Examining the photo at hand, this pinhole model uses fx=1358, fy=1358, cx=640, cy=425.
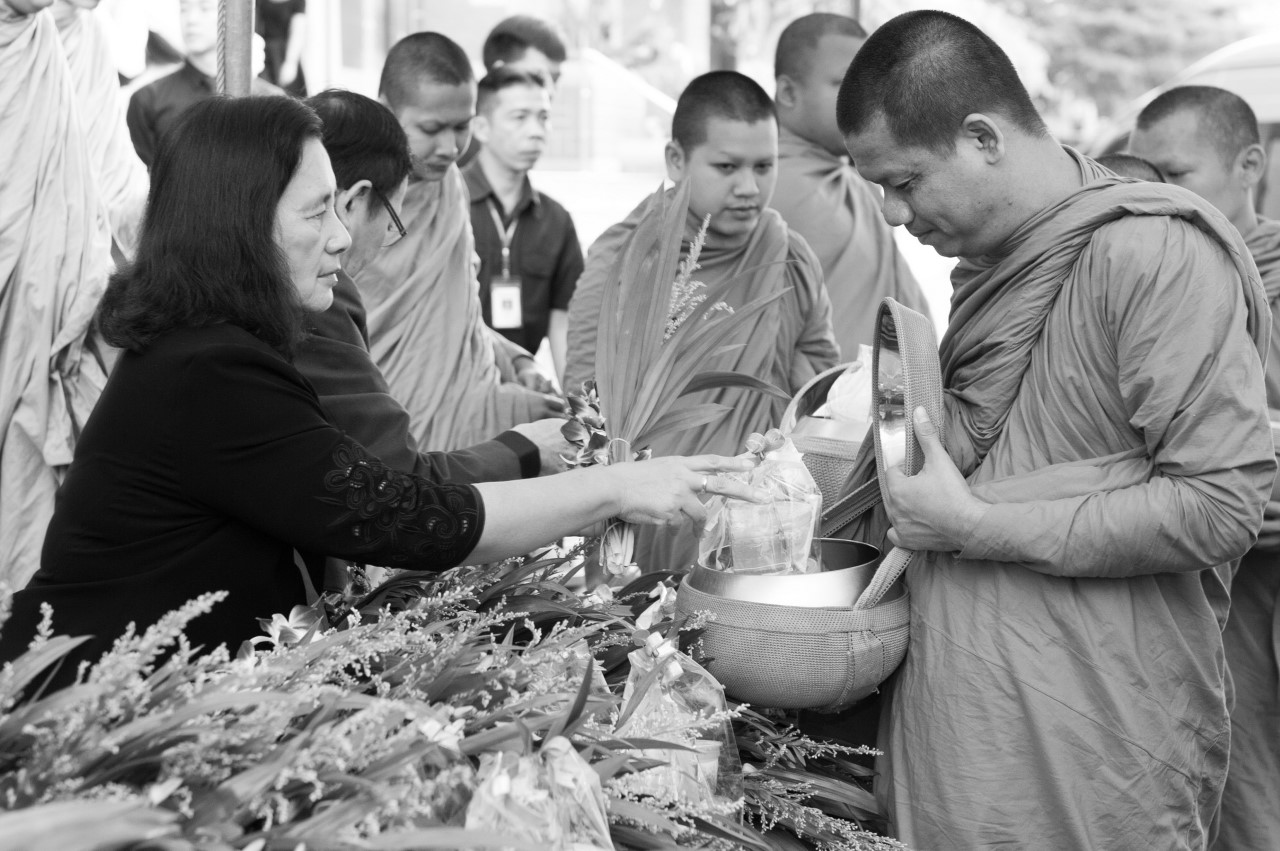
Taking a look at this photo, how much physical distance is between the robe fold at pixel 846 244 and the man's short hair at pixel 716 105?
61 centimetres

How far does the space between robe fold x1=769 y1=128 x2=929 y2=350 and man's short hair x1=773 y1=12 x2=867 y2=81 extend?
0.38 metres

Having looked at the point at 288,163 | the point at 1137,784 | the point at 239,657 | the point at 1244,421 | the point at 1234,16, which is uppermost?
the point at 1234,16

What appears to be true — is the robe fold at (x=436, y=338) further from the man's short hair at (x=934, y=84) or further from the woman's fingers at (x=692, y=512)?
the man's short hair at (x=934, y=84)

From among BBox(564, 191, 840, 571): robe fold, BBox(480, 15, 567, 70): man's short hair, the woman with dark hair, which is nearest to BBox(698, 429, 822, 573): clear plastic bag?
the woman with dark hair

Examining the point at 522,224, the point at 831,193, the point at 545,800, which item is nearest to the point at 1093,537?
the point at 545,800

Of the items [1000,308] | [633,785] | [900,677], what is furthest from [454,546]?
[1000,308]

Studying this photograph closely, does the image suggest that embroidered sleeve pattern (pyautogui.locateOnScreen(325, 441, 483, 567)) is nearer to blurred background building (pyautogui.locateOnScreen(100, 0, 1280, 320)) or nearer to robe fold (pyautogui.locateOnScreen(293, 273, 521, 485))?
robe fold (pyautogui.locateOnScreen(293, 273, 521, 485))

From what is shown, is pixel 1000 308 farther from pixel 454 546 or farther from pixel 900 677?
pixel 454 546

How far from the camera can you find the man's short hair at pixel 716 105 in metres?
3.93

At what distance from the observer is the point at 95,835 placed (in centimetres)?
124

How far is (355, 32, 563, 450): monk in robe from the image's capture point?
3.78 meters

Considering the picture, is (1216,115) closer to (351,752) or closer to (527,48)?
(527,48)

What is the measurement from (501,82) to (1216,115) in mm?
2588

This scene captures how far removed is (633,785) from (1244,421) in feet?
3.37
